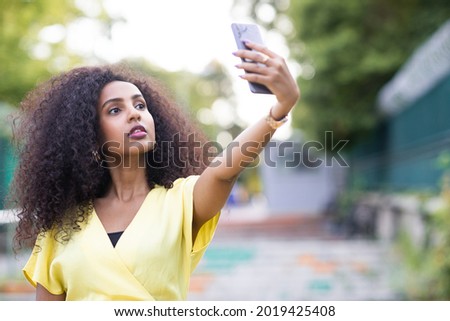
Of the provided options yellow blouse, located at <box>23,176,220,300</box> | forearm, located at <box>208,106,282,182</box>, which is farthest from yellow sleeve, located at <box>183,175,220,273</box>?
forearm, located at <box>208,106,282,182</box>

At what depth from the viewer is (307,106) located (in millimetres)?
17188

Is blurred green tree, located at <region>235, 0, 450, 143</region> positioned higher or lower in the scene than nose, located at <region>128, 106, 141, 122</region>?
higher

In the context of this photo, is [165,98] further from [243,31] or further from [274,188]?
[274,188]

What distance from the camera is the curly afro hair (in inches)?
80.3

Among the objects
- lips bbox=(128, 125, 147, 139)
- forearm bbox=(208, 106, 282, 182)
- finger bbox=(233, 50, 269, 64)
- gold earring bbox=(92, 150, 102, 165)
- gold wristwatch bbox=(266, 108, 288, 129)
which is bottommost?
forearm bbox=(208, 106, 282, 182)

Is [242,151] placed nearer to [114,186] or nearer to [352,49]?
[114,186]

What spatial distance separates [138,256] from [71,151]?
1.26ft

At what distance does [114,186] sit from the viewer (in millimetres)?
2111

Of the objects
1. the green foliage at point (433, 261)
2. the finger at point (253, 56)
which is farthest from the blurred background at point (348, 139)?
the finger at point (253, 56)

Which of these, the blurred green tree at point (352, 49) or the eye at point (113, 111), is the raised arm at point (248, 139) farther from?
the blurred green tree at point (352, 49)

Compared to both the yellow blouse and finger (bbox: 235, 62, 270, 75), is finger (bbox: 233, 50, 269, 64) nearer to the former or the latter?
finger (bbox: 235, 62, 270, 75)

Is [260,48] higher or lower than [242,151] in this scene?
higher

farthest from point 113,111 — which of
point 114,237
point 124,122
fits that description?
point 114,237
